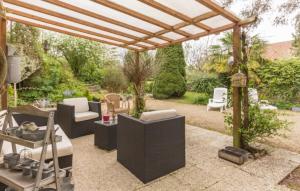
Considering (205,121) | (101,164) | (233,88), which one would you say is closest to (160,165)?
(101,164)

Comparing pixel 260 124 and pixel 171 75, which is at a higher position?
pixel 171 75

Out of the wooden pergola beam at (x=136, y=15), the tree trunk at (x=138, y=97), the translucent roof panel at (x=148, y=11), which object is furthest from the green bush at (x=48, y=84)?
the translucent roof panel at (x=148, y=11)

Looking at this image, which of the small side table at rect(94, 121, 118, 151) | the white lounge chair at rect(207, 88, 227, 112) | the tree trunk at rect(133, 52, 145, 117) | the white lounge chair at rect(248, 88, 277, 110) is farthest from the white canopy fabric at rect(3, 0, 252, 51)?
the white lounge chair at rect(207, 88, 227, 112)

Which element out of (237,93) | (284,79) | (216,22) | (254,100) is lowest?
(254,100)

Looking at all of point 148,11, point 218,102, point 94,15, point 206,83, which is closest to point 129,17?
point 148,11

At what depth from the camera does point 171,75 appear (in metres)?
11.7

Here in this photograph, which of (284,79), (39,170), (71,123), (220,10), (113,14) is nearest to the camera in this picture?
(39,170)

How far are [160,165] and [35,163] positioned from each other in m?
1.70

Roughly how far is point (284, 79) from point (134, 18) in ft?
25.9

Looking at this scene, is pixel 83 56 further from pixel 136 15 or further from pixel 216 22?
pixel 216 22

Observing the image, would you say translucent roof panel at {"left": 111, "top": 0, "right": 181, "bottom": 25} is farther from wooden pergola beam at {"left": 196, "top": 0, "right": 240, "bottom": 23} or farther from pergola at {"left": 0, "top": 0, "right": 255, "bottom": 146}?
wooden pergola beam at {"left": 196, "top": 0, "right": 240, "bottom": 23}

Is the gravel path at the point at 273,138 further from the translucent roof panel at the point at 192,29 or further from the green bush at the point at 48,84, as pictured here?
the green bush at the point at 48,84

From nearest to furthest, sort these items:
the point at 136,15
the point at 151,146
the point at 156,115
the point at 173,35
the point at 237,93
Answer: the point at 151,146 < the point at 156,115 < the point at 237,93 < the point at 136,15 < the point at 173,35

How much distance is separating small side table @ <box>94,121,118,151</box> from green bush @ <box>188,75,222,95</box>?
7759 millimetres
